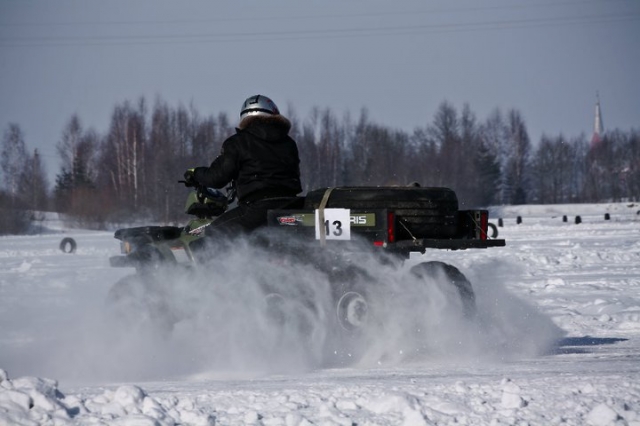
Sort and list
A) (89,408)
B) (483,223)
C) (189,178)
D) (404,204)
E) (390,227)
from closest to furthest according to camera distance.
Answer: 1. (89,408)
2. (390,227)
3. (404,204)
4. (483,223)
5. (189,178)

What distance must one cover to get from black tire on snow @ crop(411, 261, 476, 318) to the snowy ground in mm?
191

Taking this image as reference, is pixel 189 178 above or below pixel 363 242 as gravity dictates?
above

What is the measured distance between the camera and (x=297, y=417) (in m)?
4.70

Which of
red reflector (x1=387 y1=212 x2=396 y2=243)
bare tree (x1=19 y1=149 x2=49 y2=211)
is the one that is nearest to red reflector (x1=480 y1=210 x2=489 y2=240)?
red reflector (x1=387 y1=212 x2=396 y2=243)

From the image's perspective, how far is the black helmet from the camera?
7.48 metres

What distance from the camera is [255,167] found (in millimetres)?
7434

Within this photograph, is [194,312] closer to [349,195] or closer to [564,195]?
[349,195]

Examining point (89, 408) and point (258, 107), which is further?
point (258, 107)

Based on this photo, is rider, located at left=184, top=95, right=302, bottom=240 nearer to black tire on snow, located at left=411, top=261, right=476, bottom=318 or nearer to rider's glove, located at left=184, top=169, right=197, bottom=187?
rider's glove, located at left=184, top=169, right=197, bottom=187

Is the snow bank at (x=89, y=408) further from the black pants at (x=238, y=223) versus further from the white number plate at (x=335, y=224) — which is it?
the black pants at (x=238, y=223)

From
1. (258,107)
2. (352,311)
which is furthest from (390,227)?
(258,107)

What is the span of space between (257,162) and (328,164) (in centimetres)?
6612

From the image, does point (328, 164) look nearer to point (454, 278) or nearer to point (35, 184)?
point (35, 184)

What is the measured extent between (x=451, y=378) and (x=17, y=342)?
5082 mm
